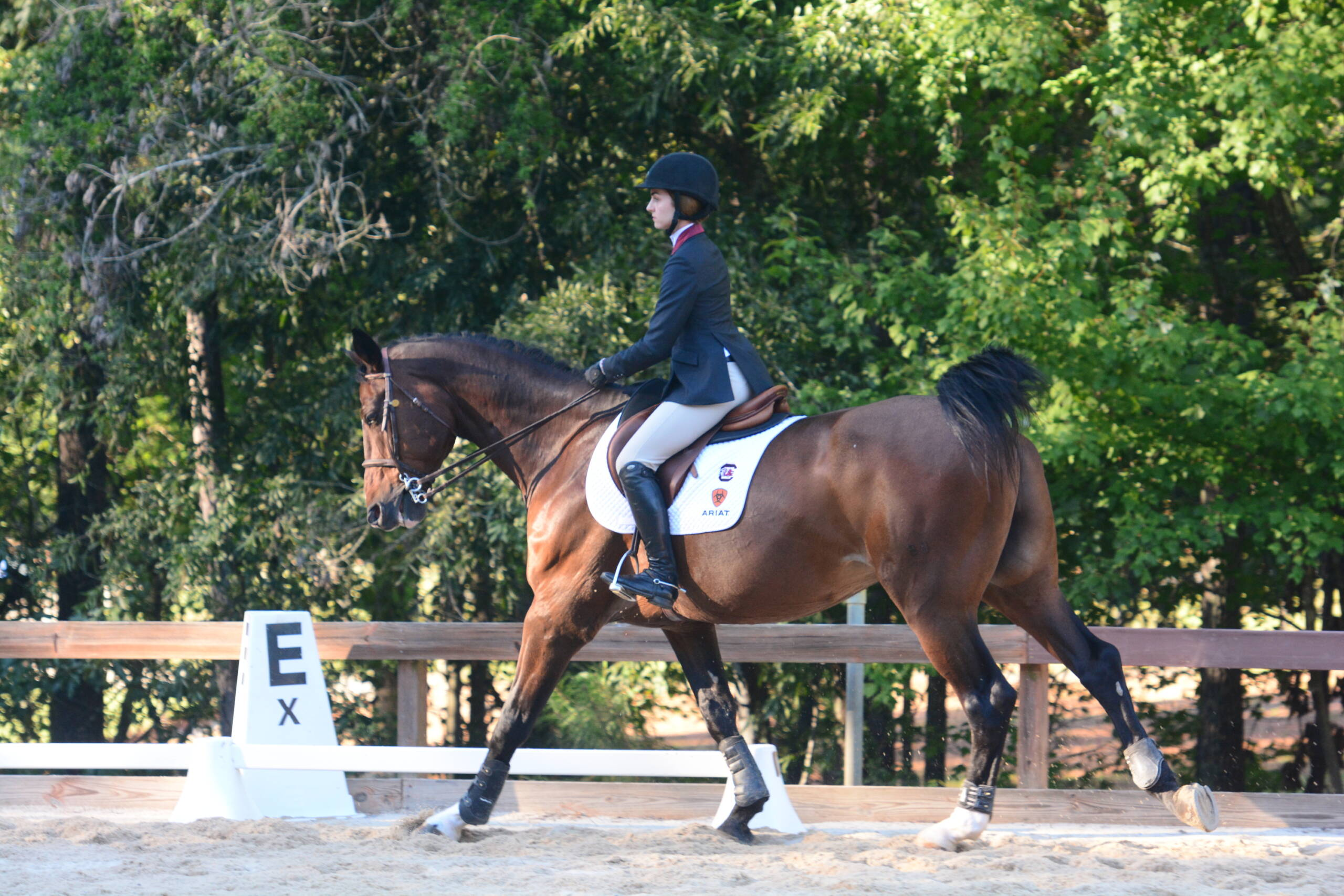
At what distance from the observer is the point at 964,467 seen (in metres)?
4.55

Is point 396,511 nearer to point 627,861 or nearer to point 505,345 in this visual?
point 505,345

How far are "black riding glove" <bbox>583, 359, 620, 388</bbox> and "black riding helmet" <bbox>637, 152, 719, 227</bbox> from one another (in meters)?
0.72

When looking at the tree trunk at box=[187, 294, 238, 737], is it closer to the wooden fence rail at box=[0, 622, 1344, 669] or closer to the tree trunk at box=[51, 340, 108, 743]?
the tree trunk at box=[51, 340, 108, 743]

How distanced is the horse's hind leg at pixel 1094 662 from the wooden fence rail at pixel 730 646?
3.03 feet

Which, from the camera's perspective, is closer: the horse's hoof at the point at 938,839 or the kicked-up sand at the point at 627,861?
the kicked-up sand at the point at 627,861

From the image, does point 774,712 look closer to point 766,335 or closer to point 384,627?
point 766,335

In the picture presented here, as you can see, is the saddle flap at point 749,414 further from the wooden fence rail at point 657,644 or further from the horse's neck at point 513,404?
the wooden fence rail at point 657,644

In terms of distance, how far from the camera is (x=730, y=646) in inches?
243

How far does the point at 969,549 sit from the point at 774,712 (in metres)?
6.14

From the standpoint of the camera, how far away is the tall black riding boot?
474cm

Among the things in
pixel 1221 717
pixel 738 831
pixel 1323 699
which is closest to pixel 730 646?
pixel 738 831

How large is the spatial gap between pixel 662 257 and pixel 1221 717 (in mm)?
6272

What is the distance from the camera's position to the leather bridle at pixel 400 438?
5.28m

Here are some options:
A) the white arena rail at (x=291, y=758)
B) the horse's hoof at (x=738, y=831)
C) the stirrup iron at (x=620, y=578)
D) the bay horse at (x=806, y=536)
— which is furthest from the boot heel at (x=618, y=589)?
the horse's hoof at (x=738, y=831)
